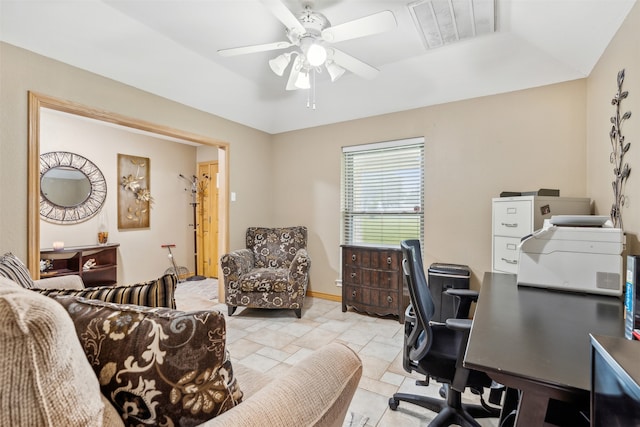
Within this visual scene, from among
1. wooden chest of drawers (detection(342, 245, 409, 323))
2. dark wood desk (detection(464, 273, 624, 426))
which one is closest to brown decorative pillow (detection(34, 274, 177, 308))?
dark wood desk (detection(464, 273, 624, 426))

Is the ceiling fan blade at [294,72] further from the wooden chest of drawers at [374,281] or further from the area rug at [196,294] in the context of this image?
the area rug at [196,294]

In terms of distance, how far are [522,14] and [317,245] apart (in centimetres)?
313

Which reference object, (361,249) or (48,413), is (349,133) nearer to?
(361,249)

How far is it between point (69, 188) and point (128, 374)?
4.56m

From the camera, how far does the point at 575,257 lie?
1.60 meters

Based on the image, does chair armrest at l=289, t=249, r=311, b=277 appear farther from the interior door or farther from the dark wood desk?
the interior door

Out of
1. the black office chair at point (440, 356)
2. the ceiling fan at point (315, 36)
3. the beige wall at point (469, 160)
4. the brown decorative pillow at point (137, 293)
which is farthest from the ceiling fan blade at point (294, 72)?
the brown decorative pillow at point (137, 293)

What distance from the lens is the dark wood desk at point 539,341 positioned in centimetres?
77

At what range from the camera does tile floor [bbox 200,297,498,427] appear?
1799mm

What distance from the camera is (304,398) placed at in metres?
0.76

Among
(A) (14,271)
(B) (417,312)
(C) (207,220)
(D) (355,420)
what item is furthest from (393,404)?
(C) (207,220)

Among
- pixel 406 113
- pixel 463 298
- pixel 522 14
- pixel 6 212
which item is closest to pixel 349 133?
→ pixel 406 113

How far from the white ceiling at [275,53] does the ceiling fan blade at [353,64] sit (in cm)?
38

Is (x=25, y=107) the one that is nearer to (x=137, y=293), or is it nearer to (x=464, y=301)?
(x=137, y=293)
